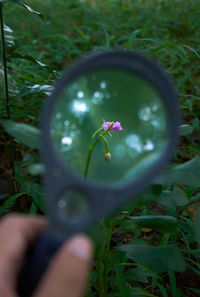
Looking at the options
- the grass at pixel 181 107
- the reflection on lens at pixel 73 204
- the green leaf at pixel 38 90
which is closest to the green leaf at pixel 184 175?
the grass at pixel 181 107

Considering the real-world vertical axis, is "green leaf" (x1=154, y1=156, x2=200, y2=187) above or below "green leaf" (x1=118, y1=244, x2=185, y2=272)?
above

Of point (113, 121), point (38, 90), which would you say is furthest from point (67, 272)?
point (38, 90)

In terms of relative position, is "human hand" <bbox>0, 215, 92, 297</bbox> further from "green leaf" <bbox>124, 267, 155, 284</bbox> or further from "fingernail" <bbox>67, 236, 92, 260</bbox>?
"green leaf" <bbox>124, 267, 155, 284</bbox>

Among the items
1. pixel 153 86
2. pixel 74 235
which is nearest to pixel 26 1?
pixel 153 86

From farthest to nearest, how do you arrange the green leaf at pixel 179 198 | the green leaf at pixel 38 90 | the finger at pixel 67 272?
1. the green leaf at pixel 38 90
2. the green leaf at pixel 179 198
3. the finger at pixel 67 272

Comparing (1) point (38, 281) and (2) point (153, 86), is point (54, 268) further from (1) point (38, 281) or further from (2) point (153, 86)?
(2) point (153, 86)

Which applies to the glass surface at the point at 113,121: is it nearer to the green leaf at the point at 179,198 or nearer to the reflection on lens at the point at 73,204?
the reflection on lens at the point at 73,204

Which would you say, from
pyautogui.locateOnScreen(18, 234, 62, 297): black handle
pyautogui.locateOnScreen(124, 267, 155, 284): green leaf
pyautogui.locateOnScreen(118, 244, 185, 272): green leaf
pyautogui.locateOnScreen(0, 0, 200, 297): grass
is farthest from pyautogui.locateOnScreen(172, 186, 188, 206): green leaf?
pyautogui.locateOnScreen(18, 234, 62, 297): black handle
